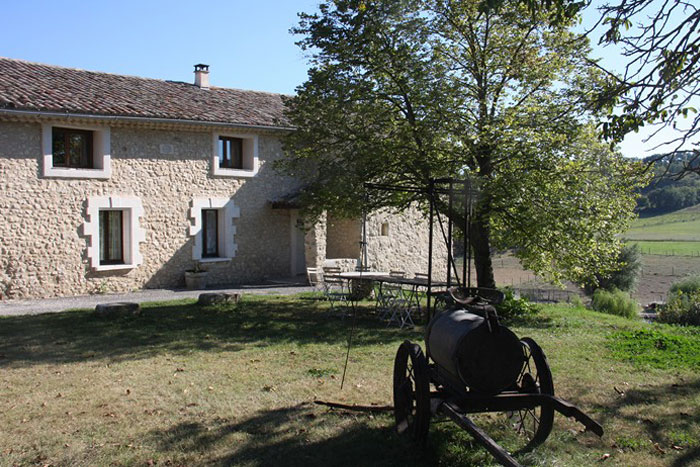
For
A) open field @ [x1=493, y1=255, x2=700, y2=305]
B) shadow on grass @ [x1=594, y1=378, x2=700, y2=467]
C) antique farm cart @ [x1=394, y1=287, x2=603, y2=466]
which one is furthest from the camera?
open field @ [x1=493, y1=255, x2=700, y2=305]

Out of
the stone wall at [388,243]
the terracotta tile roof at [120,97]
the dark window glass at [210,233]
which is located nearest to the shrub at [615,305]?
the stone wall at [388,243]

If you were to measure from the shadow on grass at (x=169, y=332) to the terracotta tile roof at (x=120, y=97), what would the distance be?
167 inches

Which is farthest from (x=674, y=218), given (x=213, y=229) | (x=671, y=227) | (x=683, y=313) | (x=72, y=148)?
(x=72, y=148)

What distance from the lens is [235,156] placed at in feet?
58.7

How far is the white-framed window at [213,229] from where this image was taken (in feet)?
55.1

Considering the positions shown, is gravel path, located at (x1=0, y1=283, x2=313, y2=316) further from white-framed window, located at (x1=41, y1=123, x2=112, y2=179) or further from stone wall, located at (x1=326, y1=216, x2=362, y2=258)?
stone wall, located at (x1=326, y1=216, x2=362, y2=258)

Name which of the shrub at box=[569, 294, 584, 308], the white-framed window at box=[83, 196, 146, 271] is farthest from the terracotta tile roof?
the shrub at box=[569, 294, 584, 308]

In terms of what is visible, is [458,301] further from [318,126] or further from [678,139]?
[318,126]

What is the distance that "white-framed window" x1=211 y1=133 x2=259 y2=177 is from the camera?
17234mm

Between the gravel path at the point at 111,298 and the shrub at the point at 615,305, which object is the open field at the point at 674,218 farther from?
the gravel path at the point at 111,298

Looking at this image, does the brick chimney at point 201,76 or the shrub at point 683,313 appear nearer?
the shrub at point 683,313

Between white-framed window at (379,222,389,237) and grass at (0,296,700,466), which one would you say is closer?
grass at (0,296,700,466)

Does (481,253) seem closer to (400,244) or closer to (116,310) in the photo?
(116,310)

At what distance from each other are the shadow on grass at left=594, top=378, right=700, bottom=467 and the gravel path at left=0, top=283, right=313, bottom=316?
10249 millimetres
